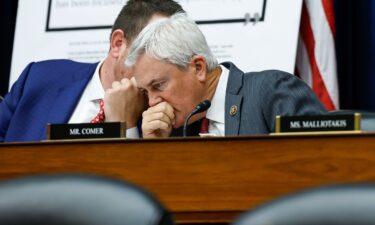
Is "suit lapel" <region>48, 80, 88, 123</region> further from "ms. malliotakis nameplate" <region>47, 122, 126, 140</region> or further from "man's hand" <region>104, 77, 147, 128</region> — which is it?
"ms. malliotakis nameplate" <region>47, 122, 126, 140</region>

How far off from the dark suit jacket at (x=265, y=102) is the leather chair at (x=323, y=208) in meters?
1.79

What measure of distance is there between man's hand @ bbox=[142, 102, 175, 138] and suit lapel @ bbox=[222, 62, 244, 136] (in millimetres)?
215

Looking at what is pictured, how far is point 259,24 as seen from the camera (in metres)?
Answer: 4.64

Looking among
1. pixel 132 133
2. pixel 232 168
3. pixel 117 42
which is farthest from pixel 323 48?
pixel 232 168

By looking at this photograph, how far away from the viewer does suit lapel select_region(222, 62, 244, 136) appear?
3.27 meters

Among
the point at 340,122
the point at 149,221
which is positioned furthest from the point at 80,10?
the point at 149,221

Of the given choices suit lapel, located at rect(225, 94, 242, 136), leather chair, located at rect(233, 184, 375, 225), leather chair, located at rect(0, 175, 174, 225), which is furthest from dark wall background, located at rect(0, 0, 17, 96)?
leather chair, located at rect(233, 184, 375, 225)

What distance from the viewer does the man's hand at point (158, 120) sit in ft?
11.0

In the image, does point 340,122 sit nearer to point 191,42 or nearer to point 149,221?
point 191,42

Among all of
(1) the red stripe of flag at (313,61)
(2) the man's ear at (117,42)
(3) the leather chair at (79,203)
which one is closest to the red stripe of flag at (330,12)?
(1) the red stripe of flag at (313,61)

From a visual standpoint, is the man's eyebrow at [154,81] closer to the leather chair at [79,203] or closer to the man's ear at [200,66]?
the man's ear at [200,66]

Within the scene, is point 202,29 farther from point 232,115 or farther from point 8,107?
point 232,115

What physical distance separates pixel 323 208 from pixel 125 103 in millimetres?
2271

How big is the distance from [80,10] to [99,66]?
1.13m
